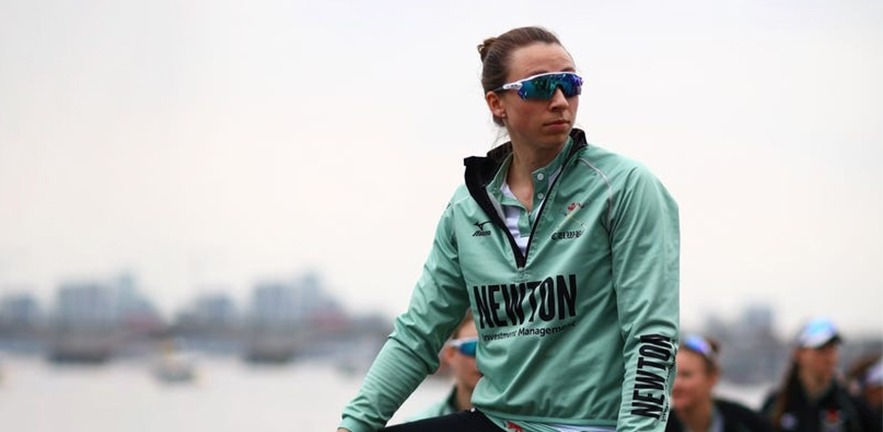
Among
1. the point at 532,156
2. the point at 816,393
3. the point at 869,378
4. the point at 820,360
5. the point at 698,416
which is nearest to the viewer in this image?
the point at 532,156

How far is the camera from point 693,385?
26.4 feet

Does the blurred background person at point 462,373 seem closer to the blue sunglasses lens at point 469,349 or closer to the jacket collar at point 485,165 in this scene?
the blue sunglasses lens at point 469,349

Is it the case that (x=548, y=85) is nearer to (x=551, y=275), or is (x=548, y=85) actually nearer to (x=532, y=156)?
(x=532, y=156)

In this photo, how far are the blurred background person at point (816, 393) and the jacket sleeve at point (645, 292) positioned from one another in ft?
19.3

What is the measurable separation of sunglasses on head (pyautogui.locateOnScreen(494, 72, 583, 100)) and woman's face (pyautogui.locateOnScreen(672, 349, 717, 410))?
4.32 meters

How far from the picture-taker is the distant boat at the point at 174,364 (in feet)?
26.7

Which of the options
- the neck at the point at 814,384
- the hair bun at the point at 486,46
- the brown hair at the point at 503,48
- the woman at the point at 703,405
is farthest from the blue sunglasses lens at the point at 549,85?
the neck at the point at 814,384

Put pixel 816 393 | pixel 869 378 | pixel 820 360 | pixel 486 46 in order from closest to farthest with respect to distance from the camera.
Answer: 1. pixel 486 46
2. pixel 820 360
3. pixel 816 393
4. pixel 869 378

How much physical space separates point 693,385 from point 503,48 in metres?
4.32

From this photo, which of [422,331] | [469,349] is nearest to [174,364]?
[469,349]

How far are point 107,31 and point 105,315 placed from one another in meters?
1.43

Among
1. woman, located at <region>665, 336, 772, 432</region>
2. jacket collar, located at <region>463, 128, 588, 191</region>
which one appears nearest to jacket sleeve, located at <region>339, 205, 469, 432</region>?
jacket collar, located at <region>463, 128, 588, 191</region>

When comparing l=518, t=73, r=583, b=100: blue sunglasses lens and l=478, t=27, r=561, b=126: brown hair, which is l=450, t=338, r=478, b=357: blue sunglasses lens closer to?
l=478, t=27, r=561, b=126: brown hair

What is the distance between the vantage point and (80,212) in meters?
8.07
